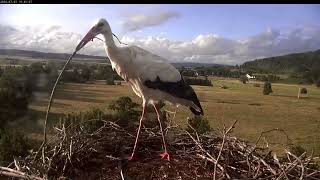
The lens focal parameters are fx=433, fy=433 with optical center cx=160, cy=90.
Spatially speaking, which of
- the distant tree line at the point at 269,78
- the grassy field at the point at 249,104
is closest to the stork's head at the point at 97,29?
the grassy field at the point at 249,104

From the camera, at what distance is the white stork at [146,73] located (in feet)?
11.4

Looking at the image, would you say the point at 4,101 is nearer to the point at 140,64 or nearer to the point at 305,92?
the point at 140,64

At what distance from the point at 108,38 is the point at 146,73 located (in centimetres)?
43

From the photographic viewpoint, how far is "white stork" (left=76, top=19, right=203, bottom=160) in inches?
137

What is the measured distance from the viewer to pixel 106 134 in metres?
3.80

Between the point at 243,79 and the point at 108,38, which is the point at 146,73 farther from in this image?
the point at 243,79

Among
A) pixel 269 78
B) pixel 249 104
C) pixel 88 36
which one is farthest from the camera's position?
pixel 269 78

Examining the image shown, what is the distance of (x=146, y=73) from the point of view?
361cm

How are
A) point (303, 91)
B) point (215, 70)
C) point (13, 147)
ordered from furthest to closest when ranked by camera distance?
point (303, 91), point (215, 70), point (13, 147)

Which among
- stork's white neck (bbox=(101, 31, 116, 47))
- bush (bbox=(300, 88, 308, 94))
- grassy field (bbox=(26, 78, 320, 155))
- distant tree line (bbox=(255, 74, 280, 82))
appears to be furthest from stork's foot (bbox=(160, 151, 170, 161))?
bush (bbox=(300, 88, 308, 94))

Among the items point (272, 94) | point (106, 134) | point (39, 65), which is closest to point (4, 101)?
point (39, 65)

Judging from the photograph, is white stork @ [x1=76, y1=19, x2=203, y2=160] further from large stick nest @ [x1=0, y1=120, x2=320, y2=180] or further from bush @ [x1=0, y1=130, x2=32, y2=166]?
bush @ [x1=0, y1=130, x2=32, y2=166]

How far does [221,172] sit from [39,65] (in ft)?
30.7

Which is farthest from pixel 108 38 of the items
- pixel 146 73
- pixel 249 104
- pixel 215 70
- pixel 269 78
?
pixel 269 78
